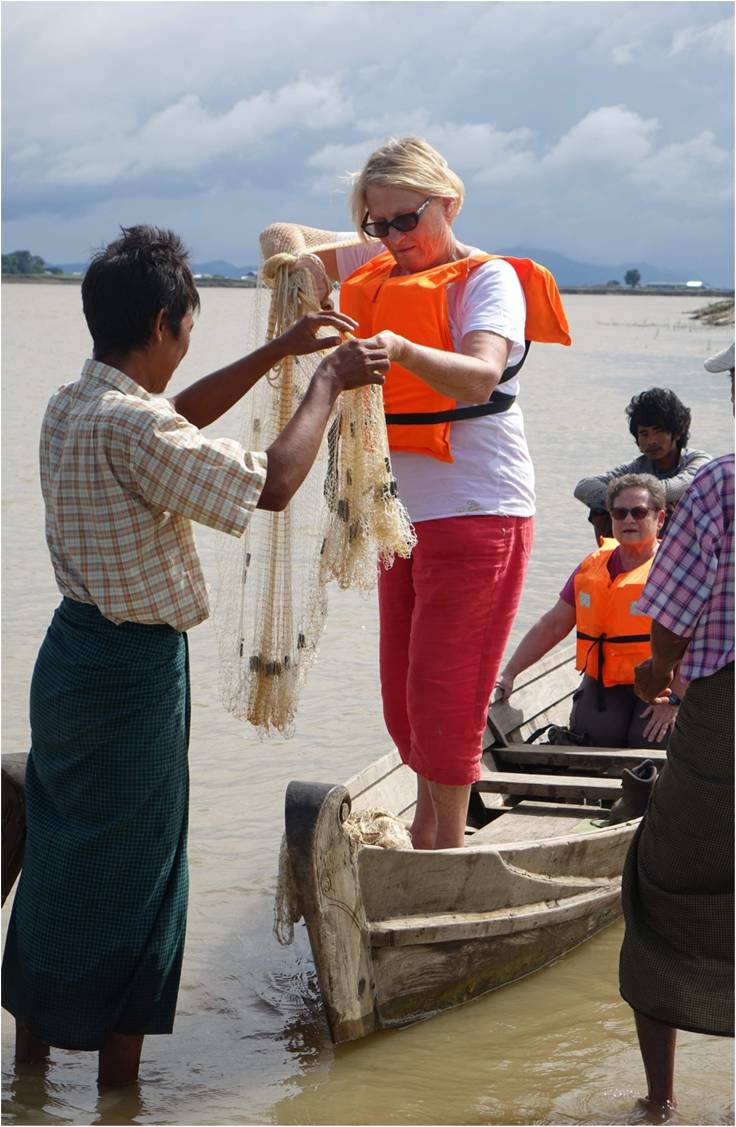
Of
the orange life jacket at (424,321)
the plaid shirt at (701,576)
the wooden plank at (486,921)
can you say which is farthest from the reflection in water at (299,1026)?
the orange life jacket at (424,321)

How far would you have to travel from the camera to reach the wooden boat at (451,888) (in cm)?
402

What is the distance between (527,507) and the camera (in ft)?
14.3

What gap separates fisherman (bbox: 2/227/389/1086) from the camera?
3273mm

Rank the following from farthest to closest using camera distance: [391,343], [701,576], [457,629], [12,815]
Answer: [457,629] < [12,815] < [391,343] < [701,576]

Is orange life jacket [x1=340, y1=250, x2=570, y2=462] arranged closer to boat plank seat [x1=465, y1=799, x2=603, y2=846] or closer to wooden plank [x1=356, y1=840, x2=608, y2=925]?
wooden plank [x1=356, y1=840, x2=608, y2=925]

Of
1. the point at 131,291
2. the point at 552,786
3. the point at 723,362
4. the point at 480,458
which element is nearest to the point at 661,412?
the point at 552,786

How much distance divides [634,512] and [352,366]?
2.67 meters

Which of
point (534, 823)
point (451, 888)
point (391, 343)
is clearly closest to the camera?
point (391, 343)

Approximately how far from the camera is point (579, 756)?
5.98 m

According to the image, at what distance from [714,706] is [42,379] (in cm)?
2486

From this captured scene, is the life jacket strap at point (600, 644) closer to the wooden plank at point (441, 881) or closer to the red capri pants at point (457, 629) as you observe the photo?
the wooden plank at point (441, 881)

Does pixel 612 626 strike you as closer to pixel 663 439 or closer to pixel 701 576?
pixel 663 439

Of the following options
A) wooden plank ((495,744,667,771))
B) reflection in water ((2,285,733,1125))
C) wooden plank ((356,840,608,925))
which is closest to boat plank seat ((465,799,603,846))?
wooden plank ((495,744,667,771))

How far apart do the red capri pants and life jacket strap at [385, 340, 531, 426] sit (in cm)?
30
